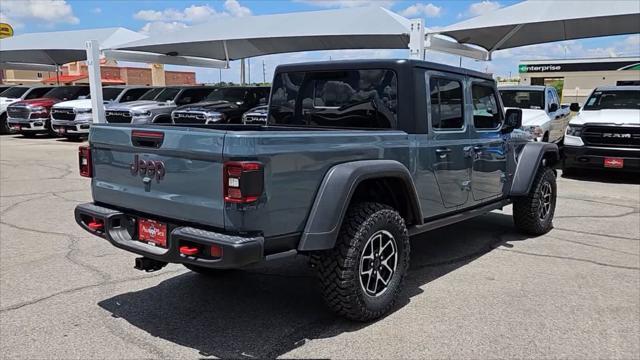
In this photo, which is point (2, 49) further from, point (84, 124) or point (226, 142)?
point (226, 142)

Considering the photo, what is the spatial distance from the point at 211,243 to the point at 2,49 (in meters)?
28.1

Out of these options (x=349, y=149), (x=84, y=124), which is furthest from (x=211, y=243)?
(x=84, y=124)

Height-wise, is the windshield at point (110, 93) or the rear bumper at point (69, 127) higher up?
the windshield at point (110, 93)

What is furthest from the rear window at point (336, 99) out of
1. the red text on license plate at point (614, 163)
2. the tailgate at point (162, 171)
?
the red text on license plate at point (614, 163)

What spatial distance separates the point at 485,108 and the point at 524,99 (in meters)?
8.40

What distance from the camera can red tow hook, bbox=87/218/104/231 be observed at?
12.5 ft

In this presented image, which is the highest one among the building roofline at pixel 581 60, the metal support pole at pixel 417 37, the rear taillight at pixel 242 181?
the building roofline at pixel 581 60

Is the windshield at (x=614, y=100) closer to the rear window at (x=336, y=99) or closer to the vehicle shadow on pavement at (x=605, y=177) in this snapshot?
the vehicle shadow on pavement at (x=605, y=177)

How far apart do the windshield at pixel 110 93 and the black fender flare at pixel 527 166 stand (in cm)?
1687

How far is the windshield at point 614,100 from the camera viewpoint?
11297 millimetres

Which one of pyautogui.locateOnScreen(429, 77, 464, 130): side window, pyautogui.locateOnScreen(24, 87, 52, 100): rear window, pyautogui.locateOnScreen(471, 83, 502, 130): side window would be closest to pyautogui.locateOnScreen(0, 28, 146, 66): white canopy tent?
pyautogui.locateOnScreen(24, 87, 52, 100): rear window

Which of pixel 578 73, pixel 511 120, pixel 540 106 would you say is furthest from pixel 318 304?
pixel 578 73

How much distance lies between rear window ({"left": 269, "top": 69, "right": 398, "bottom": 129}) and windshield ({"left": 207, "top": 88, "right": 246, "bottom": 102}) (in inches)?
451

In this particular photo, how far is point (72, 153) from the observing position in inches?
567
